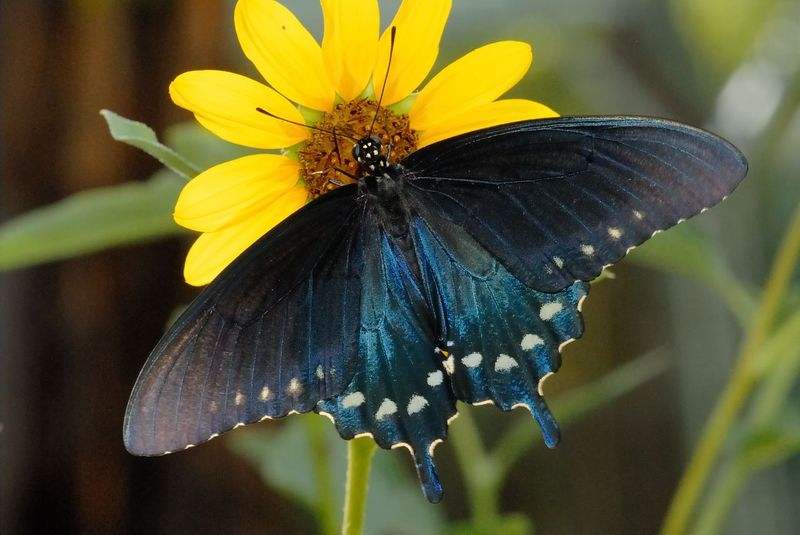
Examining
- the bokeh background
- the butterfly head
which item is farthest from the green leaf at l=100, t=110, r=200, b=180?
the bokeh background

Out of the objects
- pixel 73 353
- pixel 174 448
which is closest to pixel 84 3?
pixel 73 353

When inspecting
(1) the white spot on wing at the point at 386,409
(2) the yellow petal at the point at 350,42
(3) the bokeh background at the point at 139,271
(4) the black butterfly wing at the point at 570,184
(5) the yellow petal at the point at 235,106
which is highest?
(3) the bokeh background at the point at 139,271

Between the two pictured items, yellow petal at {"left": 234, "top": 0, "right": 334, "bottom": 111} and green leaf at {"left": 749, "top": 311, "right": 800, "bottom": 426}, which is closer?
yellow petal at {"left": 234, "top": 0, "right": 334, "bottom": 111}

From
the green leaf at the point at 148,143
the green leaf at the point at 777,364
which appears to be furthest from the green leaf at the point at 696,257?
the green leaf at the point at 148,143

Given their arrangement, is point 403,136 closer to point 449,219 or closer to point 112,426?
point 449,219

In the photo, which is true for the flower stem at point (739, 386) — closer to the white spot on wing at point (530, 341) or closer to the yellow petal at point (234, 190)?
the white spot on wing at point (530, 341)

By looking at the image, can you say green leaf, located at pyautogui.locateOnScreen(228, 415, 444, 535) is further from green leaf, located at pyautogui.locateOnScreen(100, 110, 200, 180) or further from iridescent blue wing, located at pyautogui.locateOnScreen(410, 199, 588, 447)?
green leaf, located at pyautogui.locateOnScreen(100, 110, 200, 180)
